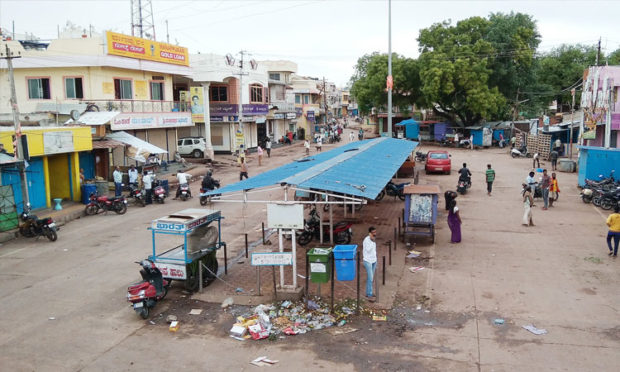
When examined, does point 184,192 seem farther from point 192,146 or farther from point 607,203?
point 607,203

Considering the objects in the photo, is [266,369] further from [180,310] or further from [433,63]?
[433,63]

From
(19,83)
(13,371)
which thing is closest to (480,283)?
(13,371)

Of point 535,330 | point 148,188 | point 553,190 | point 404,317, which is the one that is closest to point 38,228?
point 148,188

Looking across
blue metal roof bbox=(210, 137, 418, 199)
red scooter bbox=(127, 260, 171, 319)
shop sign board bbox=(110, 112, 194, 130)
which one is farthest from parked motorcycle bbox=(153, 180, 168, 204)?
red scooter bbox=(127, 260, 171, 319)

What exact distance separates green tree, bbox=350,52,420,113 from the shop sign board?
22.4m

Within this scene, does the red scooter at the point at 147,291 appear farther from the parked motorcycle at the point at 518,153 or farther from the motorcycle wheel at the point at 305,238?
the parked motorcycle at the point at 518,153

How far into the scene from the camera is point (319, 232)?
15.9 m

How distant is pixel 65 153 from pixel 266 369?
58.8 ft

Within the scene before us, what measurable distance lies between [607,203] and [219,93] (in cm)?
3287

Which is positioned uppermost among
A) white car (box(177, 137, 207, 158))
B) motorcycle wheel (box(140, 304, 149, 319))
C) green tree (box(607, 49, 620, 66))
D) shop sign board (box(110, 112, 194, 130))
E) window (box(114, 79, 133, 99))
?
green tree (box(607, 49, 620, 66))

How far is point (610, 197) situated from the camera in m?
20.1

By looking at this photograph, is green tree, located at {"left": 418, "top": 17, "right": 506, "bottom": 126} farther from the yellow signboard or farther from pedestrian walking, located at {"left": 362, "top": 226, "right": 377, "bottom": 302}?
pedestrian walking, located at {"left": 362, "top": 226, "right": 377, "bottom": 302}

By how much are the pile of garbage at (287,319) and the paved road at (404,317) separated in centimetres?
27

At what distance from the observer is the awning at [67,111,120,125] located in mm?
24759
